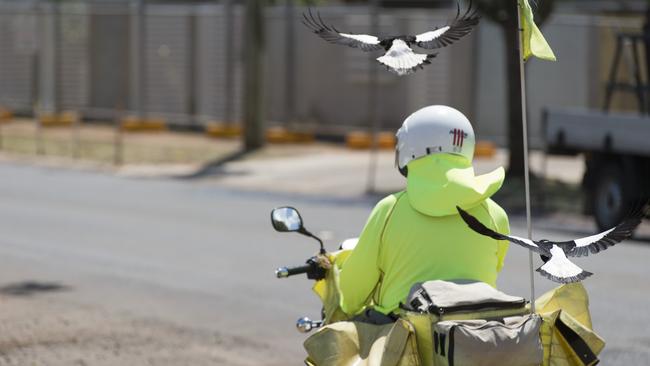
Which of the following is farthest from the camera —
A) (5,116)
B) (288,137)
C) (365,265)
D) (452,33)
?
(5,116)

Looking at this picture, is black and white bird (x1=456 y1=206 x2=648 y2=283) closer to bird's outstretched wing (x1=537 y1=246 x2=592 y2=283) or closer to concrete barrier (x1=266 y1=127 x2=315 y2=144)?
bird's outstretched wing (x1=537 y1=246 x2=592 y2=283)

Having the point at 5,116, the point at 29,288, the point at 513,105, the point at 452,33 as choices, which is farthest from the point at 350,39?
the point at 5,116

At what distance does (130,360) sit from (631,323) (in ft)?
12.4

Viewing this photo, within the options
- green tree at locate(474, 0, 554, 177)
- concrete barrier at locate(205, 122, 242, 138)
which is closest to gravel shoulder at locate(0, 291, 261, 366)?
green tree at locate(474, 0, 554, 177)

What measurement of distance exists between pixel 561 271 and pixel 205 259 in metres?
9.13

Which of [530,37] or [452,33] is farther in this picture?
[452,33]

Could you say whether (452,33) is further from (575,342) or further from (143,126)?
(143,126)

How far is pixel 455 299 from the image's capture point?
4707mm

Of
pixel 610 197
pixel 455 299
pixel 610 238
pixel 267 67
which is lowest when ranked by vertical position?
pixel 610 197

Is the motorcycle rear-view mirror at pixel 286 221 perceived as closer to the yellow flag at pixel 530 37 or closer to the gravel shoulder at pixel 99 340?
the yellow flag at pixel 530 37

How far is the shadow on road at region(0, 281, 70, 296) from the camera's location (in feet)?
36.2

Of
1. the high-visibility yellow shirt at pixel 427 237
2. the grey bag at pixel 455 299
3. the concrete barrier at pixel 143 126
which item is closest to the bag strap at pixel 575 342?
the grey bag at pixel 455 299

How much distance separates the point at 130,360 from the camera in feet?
27.5

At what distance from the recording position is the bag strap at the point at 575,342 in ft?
16.0
